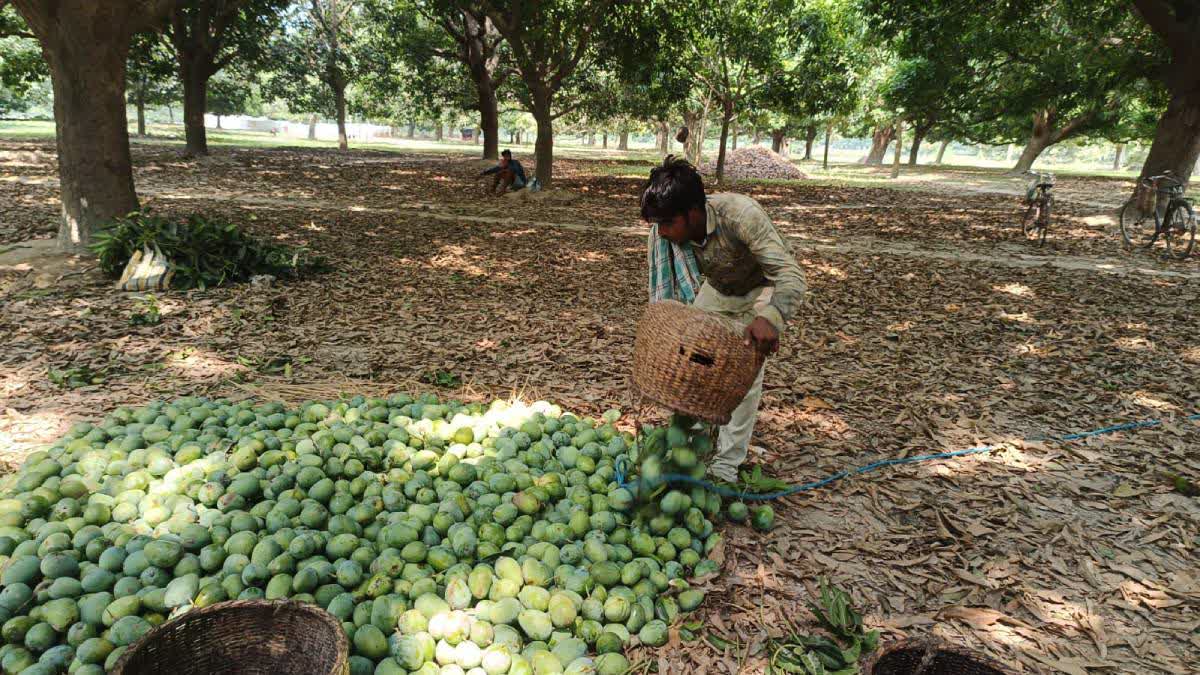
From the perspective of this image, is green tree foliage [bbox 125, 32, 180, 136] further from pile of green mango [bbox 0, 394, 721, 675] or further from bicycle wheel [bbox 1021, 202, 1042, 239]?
bicycle wheel [bbox 1021, 202, 1042, 239]

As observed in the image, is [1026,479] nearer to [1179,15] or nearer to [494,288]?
[494,288]

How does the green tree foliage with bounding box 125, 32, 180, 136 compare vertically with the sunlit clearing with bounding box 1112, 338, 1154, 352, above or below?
above

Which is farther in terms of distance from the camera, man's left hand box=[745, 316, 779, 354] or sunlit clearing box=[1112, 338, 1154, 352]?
sunlit clearing box=[1112, 338, 1154, 352]

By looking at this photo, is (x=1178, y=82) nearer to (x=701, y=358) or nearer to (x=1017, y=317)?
(x=1017, y=317)

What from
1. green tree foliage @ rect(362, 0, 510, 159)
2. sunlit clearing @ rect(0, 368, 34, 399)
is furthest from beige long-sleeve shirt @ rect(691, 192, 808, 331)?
green tree foliage @ rect(362, 0, 510, 159)

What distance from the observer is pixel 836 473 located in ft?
12.8

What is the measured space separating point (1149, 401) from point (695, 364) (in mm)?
4859

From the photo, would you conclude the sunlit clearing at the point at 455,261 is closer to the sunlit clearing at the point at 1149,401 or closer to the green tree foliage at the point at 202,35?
the sunlit clearing at the point at 1149,401

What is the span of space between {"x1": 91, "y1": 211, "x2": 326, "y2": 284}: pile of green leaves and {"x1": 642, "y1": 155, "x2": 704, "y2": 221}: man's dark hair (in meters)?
6.32

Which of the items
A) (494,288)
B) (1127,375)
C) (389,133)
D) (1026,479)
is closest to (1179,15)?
(1127,375)

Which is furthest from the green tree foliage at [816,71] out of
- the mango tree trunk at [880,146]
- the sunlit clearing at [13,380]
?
the mango tree trunk at [880,146]

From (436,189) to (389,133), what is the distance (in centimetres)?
8355

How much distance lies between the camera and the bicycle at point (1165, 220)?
9.88 metres

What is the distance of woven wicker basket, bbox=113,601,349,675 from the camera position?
196cm
